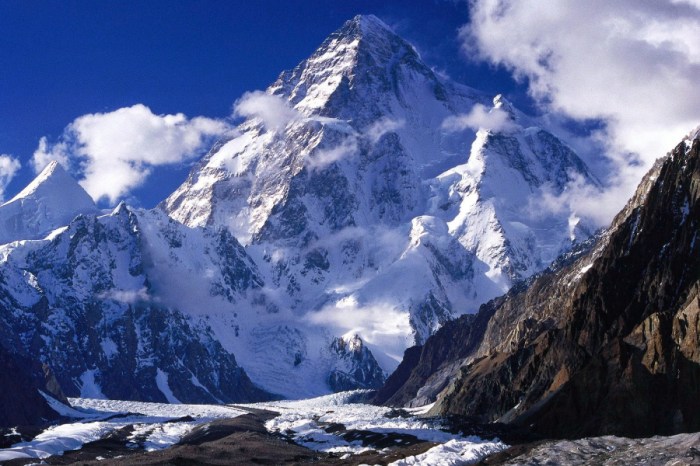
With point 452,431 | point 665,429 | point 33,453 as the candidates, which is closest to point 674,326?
point 665,429

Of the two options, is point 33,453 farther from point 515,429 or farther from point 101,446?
point 515,429

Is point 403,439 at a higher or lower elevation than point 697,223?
lower

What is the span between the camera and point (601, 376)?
13862cm

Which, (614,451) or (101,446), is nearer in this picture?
(614,451)

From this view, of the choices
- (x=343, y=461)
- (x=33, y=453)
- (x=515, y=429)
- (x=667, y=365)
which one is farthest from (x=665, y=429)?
(x=33, y=453)

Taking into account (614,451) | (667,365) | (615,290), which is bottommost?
(614,451)

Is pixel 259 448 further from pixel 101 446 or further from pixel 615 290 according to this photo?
pixel 615 290

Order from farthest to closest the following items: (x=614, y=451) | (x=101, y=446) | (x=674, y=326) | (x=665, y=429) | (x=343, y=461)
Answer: (x=101, y=446), (x=674, y=326), (x=665, y=429), (x=343, y=461), (x=614, y=451)

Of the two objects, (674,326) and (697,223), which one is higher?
(697,223)

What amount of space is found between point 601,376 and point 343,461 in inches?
1550

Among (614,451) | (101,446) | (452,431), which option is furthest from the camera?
(101,446)

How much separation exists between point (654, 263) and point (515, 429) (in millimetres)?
31558

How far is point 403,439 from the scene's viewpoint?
151250mm

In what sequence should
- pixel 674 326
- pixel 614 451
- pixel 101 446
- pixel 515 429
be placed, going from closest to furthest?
pixel 614 451 → pixel 674 326 → pixel 515 429 → pixel 101 446
